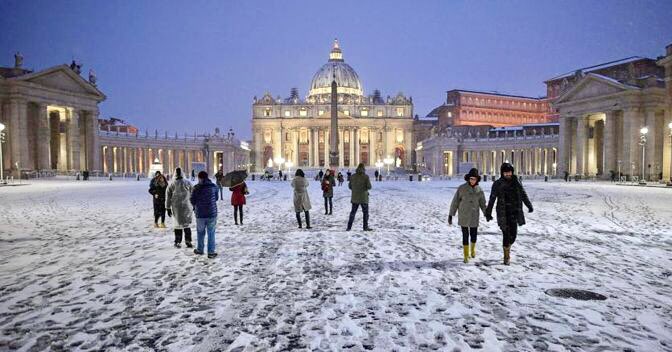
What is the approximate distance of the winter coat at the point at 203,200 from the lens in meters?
10.2

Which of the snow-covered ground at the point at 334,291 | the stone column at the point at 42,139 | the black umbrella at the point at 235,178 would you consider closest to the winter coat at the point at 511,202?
the snow-covered ground at the point at 334,291

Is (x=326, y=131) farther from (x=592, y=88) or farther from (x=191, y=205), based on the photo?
(x=191, y=205)

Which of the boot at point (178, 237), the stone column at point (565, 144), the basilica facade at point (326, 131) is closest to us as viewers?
the boot at point (178, 237)

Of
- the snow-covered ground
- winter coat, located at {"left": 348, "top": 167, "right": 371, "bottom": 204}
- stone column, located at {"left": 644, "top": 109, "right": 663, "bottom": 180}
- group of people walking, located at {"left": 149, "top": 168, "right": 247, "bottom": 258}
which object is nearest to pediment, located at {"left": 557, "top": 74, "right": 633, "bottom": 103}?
stone column, located at {"left": 644, "top": 109, "right": 663, "bottom": 180}

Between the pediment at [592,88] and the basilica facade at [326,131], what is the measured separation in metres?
67.4

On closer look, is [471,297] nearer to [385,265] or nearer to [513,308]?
[513,308]

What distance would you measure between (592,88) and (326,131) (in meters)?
80.4

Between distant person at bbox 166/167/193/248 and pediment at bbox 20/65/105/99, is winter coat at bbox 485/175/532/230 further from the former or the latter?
pediment at bbox 20/65/105/99

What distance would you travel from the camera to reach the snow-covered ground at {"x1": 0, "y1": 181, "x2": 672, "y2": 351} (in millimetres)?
5551

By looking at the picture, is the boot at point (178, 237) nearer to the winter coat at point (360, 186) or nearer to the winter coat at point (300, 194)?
the winter coat at point (300, 194)

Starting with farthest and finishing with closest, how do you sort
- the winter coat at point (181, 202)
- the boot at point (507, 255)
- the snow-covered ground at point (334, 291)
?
the winter coat at point (181, 202) → the boot at point (507, 255) → the snow-covered ground at point (334, 291)

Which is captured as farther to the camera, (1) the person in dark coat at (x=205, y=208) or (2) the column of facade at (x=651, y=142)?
(2) the column of facade at (x=651, y=142)

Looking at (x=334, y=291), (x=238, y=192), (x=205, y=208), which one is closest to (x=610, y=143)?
(x=238, y=192)

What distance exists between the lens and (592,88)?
57.6 meters
